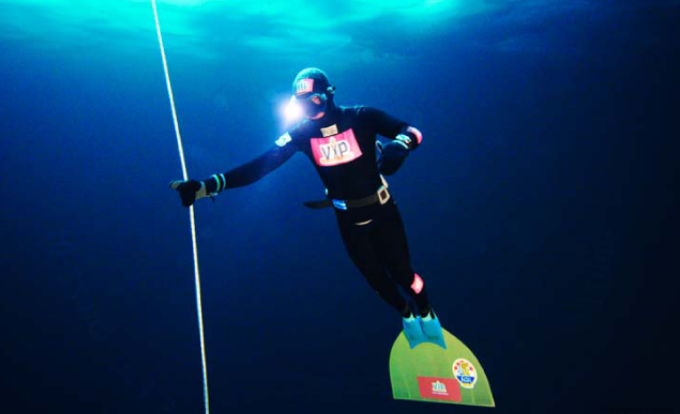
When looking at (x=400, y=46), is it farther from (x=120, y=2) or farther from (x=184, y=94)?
(x=184, y=94)

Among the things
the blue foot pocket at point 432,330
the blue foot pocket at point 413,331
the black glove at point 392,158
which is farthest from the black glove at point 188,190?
the blue foot pocket at point 432,330

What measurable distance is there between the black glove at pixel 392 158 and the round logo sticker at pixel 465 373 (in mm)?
2223

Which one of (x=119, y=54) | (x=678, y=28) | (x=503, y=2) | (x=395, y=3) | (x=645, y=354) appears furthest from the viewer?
(x=678, y=28)

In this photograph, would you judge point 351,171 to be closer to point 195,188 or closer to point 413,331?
point 195,188

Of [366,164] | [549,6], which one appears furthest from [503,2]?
[366,164]

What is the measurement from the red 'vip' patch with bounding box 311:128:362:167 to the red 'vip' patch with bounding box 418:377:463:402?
2275 mm

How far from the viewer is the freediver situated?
2.21m

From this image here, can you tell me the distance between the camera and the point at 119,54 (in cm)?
1336

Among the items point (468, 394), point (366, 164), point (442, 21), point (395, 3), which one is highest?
point (442, 21)

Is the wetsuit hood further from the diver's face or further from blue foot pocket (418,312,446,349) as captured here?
blue foot pocket (418,312,446,349)

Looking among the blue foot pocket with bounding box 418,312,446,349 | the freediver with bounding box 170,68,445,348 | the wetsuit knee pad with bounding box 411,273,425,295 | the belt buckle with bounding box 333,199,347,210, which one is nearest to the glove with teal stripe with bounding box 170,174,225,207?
the freediver with bounding box 170,68,445,348

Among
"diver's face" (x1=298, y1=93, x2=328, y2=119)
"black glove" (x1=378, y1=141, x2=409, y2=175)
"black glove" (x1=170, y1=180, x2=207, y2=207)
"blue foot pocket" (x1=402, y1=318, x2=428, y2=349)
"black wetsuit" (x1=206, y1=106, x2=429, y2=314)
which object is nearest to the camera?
"black glove" (x1=378, y1=141, x2=409, y2=175)

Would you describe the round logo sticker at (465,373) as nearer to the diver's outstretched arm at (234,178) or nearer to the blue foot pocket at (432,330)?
the blue foot pocket at (432,330)

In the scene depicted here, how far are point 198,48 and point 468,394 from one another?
13.4m
